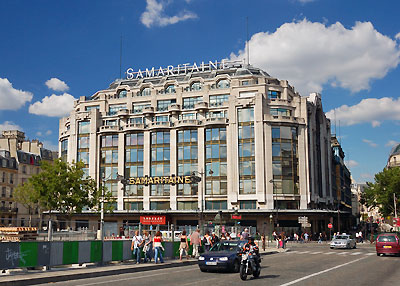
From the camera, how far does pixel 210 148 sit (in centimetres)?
7406

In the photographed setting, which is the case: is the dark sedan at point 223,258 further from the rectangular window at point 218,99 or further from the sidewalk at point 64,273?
the rectangular window at point 218,99

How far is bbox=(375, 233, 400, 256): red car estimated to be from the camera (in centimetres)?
3167

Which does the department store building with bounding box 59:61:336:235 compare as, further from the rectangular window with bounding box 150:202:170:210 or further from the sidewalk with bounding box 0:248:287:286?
the sidewalk with bounding box 0:248:287:286

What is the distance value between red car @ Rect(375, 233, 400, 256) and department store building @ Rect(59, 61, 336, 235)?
3163 centimetres

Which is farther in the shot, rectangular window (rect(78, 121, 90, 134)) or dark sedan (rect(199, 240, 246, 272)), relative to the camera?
rectangular window (rect(78, 121, 90, 134))

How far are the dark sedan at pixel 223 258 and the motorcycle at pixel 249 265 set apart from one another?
208 cm

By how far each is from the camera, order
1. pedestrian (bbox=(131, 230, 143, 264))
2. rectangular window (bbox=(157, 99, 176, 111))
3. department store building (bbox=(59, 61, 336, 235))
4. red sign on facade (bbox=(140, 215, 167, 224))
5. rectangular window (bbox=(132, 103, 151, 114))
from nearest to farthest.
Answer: pedestrian (bbox=(131, 230, 143, 264)) → department store building (bbox=(59, 61, 336, 235)) → red sign on facade (bbox=(140, 215, 167, 224)) → rectangular window (bbox=(157, 99, 176, 111)) → rectangular window (bbox=(132, 103, 151, 114))

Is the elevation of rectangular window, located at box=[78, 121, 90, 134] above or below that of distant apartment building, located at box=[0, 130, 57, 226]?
above

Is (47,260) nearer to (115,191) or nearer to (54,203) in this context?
(54,203)

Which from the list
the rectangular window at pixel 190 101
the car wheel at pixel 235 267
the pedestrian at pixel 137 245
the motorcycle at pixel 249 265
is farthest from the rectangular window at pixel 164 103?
the motorcycle at pixel 249 265

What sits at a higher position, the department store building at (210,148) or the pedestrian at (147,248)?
the department store building at (210,148)

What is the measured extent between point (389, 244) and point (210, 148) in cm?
4392

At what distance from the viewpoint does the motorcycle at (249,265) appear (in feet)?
57.0

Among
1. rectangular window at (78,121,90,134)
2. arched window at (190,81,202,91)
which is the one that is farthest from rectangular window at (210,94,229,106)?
rectangular window at (78,121,90,134)
